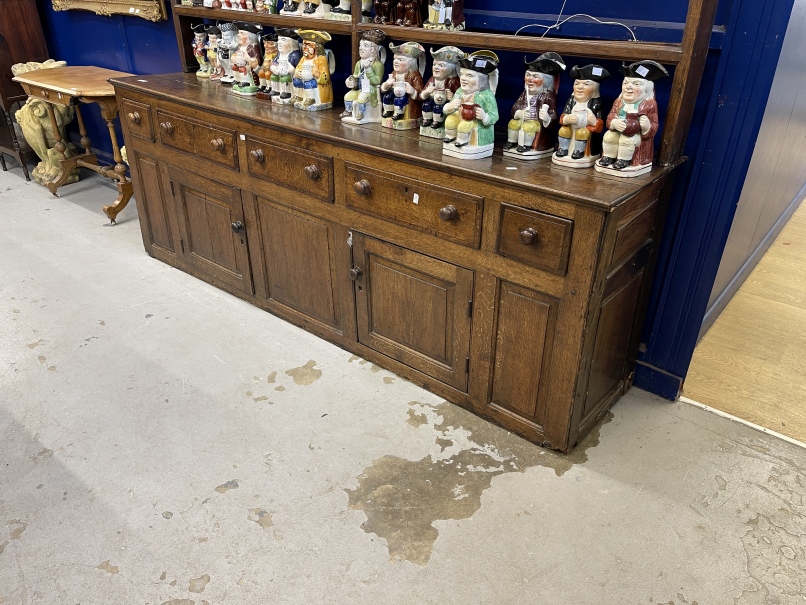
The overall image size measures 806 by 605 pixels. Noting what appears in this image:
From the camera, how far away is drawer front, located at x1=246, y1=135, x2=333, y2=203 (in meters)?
2.34

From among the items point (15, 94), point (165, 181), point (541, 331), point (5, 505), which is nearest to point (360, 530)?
point (541, 331)

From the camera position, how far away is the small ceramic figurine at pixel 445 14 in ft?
7.23

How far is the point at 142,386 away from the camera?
2.44 m

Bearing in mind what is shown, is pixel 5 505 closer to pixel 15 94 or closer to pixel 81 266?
pixel 81 266

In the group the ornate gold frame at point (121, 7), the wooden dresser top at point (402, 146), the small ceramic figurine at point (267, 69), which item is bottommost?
the wooden dresser top at point (402, 146)

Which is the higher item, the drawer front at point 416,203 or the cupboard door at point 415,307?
the drawer front at point 416,203

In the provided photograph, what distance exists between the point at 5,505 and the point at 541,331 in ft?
5.65

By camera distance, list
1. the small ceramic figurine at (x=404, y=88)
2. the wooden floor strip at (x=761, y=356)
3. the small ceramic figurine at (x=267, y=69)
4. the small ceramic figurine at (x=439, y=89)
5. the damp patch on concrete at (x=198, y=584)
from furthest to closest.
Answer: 1. the small ceramic figurine at (x=267, y=69)
2. the wooden floor strip at (x=761, y=356)
3. the small ceramic figurine at (x=404, y=88)
4. the small ceramic figurine at (x=439, y=89)
5. the damp patch on concrete at (x=198, y=584)

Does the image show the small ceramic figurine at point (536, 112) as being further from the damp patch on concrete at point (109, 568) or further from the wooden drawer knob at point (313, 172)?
the damp patch on concrete at point (109, 568)

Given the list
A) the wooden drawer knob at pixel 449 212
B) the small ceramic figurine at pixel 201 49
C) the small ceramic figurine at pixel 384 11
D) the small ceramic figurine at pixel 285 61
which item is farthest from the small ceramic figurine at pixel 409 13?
the small ceramic figurine at pixel 201 49

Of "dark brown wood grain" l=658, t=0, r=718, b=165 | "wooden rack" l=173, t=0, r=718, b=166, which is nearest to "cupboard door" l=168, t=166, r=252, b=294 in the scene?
"wooden rack" l=173, t=0, r=718, b=166

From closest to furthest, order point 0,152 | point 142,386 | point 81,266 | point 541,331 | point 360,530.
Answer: point 360,530
point 541,331
point 142,386
point 81,266
point 0,152

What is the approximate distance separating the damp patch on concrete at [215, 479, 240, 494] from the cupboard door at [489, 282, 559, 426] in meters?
0.90

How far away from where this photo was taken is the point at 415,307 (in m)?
2.29
